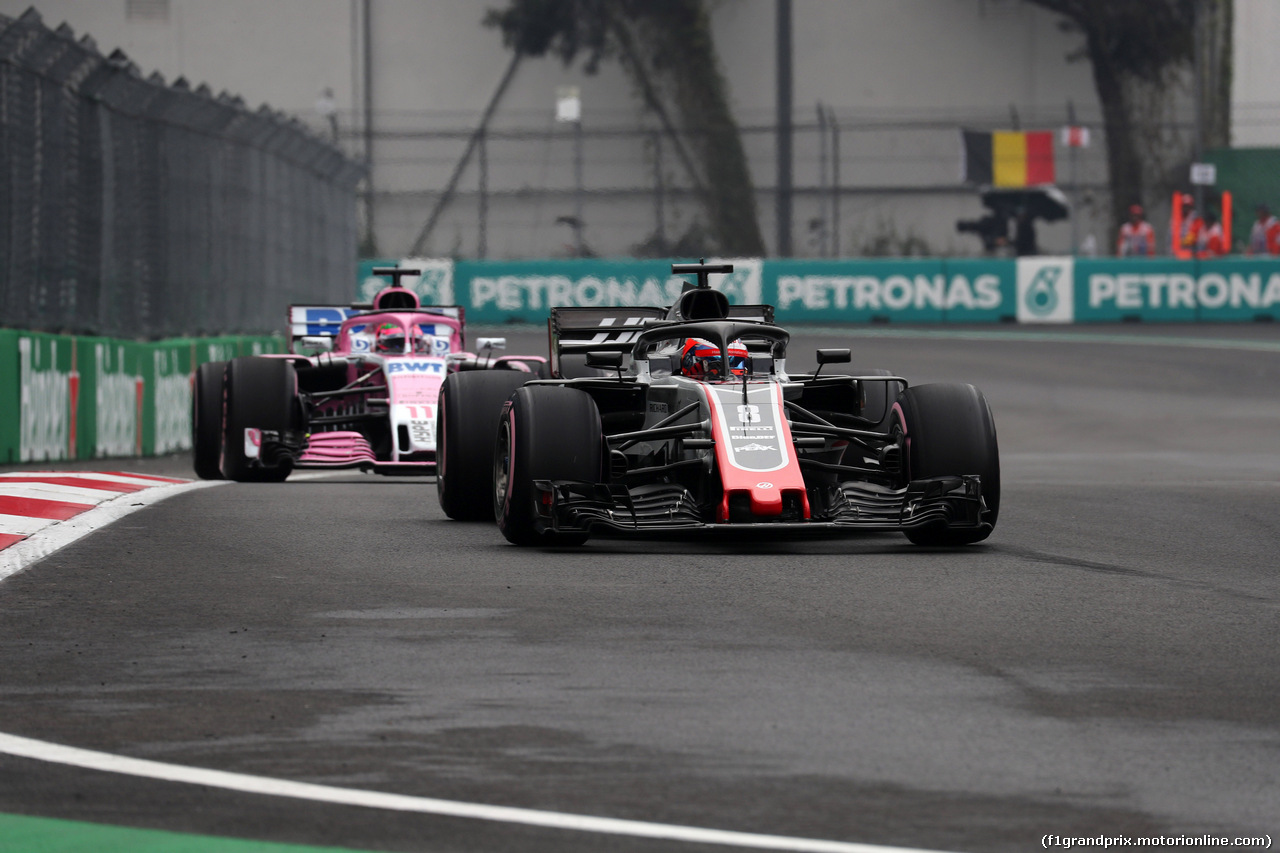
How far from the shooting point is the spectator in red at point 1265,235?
36969mm

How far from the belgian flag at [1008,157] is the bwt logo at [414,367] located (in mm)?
27189

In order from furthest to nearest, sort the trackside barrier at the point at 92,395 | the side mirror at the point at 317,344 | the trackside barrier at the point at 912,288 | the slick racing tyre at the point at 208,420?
the trackside barrier at the point at 912,288 < the side mirror at the point at 317,344 < the slick racing tyre at the point at 208,420 < the trackside barrier at the point at 92,395

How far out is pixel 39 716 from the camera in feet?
18.4

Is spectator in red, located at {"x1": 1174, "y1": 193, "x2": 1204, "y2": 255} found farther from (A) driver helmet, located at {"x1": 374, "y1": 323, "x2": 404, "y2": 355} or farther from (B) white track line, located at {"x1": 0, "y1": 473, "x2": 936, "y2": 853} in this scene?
(B) white track line, located at {"x1": 0, "y1": 473, "x2": 936, "y2": 853}

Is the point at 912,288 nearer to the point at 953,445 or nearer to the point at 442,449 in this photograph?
the point at 442,449

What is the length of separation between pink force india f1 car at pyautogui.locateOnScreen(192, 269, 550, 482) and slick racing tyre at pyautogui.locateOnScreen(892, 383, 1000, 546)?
5199mm

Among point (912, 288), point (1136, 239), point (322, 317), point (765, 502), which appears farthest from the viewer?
point (1136, 239)

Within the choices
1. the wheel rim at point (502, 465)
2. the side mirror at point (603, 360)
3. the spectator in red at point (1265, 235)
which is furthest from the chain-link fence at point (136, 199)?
the spectator in red at point (1265, 235)

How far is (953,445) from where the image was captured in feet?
32.7

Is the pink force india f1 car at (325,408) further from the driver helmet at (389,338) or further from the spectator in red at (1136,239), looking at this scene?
the spectator in red at (1136,239)

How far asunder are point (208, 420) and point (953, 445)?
7314 millimetres

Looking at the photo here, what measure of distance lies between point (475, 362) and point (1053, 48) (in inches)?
1200

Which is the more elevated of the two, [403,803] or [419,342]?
[419,342]

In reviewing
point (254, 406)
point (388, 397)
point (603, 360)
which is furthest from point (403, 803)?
point (388, 397)
